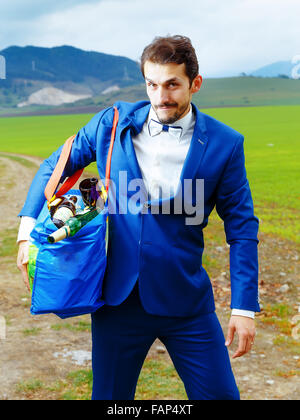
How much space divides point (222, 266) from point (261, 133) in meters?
42.7

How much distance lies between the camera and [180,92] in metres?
2.68

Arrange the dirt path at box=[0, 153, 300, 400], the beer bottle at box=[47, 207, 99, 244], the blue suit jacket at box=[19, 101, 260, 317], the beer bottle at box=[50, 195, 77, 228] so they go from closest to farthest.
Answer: the beer bottle at box=[47, 207, 99, 244] → the beer bottle at box=[50, 195, 77, 228] → the blue suit jacket at box=[19, 101, 260, 317] → the dirt path at box=[0, 153, 300, 400]

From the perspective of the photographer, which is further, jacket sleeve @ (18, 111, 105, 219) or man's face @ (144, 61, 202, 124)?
jacket sleeve @ (18, 111, 105, 219)

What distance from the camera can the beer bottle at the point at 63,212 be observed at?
2.67 meters

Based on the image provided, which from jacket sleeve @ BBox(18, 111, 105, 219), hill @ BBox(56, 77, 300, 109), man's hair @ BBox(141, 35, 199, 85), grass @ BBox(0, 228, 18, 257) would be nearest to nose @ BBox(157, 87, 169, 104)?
man's hair @ BBox(141, 35, 199, 85)

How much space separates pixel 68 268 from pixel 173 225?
22.6 inches

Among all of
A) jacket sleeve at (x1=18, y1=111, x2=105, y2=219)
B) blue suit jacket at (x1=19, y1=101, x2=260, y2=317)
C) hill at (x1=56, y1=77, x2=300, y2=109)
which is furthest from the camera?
hill at (x1=56, y1=77, x2=300, y2=109)

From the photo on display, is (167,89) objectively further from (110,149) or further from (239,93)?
(239,93)

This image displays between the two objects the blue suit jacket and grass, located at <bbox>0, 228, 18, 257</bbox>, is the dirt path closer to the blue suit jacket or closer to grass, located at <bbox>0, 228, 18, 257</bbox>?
grass, located at <bbox>0, 228, 18, 257</bbox>

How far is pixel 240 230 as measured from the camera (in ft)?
9.11

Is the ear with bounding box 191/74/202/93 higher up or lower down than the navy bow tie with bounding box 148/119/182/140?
higher up

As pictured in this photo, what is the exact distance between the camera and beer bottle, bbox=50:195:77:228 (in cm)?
267

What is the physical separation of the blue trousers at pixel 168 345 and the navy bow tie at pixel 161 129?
0.83 meters
